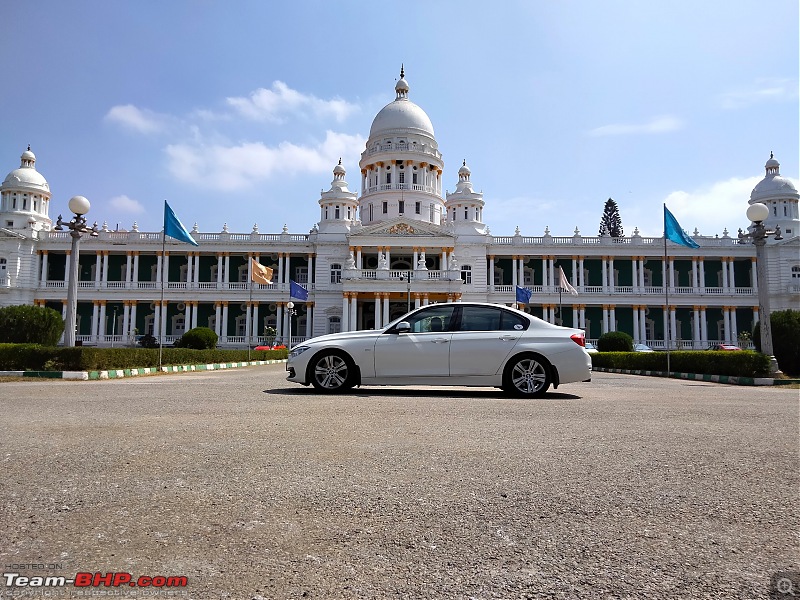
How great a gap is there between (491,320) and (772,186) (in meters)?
60.0

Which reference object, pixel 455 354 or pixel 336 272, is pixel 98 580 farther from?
pixel 336 272

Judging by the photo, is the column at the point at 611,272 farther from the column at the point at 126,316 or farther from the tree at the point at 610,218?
the column at the point at 126,316

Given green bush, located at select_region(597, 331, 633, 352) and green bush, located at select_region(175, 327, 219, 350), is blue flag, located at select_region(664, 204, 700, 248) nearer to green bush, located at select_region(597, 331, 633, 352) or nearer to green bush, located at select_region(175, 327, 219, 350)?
green bush, located at select_region(597, 331, 633, 352)

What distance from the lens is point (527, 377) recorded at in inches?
380

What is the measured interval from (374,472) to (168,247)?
53.2m

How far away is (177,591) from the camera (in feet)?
7.47

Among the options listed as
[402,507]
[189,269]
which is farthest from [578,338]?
[189,269]

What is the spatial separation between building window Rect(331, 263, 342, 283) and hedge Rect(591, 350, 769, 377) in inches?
1221

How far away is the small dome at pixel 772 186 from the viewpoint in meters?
57.3

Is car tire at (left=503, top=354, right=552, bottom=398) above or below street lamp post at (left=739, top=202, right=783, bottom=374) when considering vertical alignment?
below

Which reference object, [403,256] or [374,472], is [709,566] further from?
[403,256]

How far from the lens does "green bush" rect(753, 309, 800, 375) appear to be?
60.0 feet

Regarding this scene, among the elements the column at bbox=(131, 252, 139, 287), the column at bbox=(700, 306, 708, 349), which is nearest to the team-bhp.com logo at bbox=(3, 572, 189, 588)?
the column at bbox=(131, 252, 139, 287)

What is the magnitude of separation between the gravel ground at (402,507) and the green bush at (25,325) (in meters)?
24.4
